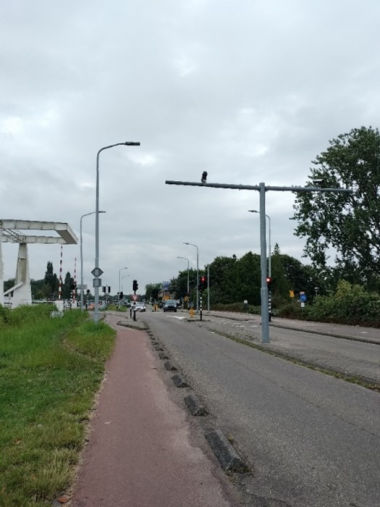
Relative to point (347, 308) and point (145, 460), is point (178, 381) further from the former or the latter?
point (347, 308)

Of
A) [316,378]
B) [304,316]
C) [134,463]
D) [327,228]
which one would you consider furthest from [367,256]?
[134,463]

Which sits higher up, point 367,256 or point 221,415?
point 367,256

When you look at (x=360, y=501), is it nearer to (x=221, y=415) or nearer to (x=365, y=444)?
(x=365, y=444)

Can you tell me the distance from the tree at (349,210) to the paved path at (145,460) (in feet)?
103

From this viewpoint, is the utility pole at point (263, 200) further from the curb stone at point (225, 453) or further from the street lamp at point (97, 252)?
the curb stone at point (225, 453)

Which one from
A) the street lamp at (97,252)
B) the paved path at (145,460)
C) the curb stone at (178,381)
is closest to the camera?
the paved path at (145,460)

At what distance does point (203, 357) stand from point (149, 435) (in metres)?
8.32

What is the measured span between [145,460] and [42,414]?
2293mm

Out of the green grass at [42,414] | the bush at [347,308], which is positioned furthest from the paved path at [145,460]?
the bush at [347,308]

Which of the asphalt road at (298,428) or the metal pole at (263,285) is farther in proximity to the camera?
the metal pole at (263,285)

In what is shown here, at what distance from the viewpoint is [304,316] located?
1503 inches

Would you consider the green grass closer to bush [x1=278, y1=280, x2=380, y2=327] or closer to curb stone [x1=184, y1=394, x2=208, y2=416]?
curb stone [x1=184, y1=394, x2=208, y2=416]

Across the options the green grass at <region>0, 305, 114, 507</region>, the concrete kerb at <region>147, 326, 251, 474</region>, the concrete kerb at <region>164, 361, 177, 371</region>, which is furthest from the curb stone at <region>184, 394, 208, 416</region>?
the concrete kerb at <region>164, 361, 177, 371</region>

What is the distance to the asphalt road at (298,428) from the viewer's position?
443 cm
